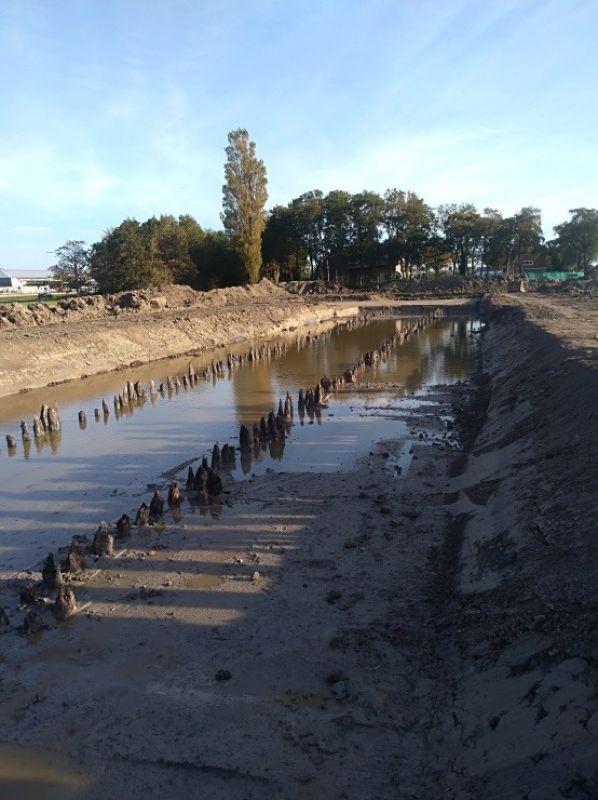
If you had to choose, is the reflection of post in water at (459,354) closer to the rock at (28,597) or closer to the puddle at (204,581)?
the puddle at (204,581)

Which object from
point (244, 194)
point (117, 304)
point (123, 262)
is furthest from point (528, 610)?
point (244, 194)

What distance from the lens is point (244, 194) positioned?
5869cm

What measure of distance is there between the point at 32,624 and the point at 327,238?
66695 millimetres

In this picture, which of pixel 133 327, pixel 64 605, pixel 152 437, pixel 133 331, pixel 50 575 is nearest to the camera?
pixel 64 605

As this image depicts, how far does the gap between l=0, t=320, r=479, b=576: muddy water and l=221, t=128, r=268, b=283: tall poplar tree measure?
117 ft

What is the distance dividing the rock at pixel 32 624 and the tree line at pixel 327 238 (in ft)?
164

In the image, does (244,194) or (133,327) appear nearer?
(133,327)

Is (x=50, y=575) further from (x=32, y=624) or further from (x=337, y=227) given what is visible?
(x=337, y=227)

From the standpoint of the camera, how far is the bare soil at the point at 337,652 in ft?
14.1

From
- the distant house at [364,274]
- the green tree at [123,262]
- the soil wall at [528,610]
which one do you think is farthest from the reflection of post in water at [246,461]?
the distant house at [364,274]

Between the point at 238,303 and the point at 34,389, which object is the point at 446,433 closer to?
the point at 34,389

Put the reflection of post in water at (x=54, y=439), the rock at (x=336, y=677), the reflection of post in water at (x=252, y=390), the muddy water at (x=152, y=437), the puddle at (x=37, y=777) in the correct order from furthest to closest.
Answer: the reflection of post in water at (x=252, y=390) < the reflection of post in water at (x=54, y=439) < the muddy water at (x=152, y=437) < the rock at (x=336, y=677) < the puddle at (x=37, y=777)

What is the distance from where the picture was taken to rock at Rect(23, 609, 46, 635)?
6.46 m

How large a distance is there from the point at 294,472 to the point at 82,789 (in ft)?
24.2
